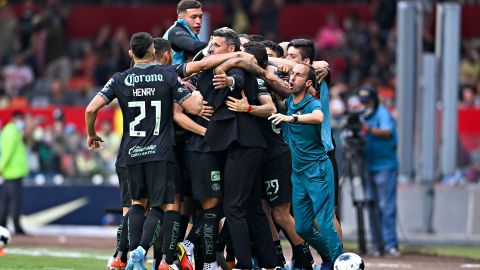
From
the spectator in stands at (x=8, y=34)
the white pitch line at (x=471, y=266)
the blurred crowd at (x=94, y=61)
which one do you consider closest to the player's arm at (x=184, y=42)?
the white pitch line at (x=471, y=266)

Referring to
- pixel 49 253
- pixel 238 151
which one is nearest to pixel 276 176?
pixel 238 151

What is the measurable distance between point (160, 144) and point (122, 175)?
85 centimetres

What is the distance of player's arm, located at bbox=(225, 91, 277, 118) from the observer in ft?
40.2

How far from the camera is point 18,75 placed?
29.5m

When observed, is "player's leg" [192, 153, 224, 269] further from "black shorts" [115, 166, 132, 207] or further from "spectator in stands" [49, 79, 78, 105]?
"spectator in stands" [49, 79, 78, 105]

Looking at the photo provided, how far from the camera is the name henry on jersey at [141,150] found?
12.2 meters

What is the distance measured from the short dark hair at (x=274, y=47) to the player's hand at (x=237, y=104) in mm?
1356

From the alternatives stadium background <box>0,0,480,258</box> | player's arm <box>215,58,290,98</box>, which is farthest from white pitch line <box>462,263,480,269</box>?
stadium background <box>0,0,480,258</box>

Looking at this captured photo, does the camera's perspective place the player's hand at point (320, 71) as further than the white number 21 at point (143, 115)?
Yes

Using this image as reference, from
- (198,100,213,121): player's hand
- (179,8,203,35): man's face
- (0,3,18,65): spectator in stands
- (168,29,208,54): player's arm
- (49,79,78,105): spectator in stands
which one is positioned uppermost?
(0,3,18,65): spectator in stands

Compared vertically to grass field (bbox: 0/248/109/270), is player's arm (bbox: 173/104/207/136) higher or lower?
higher

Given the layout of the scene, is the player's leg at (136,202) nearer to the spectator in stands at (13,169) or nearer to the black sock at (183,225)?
the black sock at (183,225)

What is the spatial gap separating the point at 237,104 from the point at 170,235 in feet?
4.85

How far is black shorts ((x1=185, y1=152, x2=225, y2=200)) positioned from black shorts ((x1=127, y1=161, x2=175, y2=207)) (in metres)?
0.25
